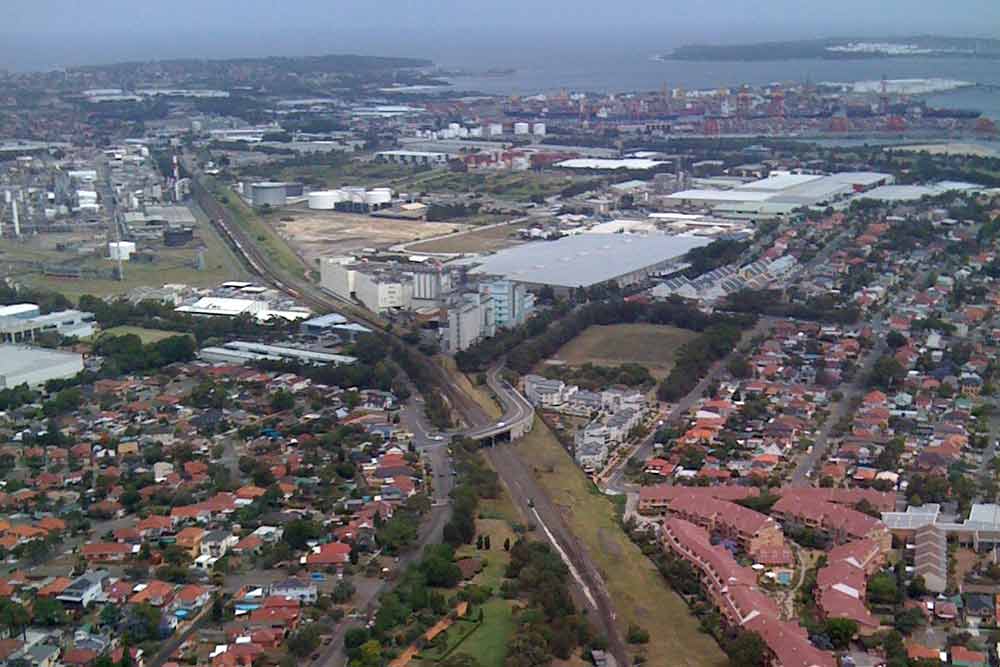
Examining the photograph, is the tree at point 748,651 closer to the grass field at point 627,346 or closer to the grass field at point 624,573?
the grass field at point 624,573

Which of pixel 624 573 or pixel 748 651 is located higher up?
pixel 748 651

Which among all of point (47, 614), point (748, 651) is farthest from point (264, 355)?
point (748, 651)

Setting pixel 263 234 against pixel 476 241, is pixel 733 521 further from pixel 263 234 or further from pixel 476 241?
pixel 263 234

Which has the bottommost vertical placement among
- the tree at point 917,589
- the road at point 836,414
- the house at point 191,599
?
the road at point 836,414

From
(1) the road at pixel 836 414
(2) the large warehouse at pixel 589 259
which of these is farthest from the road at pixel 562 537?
(2) the large warehouse at pixel 589 259

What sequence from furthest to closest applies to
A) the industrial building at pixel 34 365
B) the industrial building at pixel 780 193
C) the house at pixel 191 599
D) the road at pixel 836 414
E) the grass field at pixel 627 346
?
the industrial building at pixel 780 193
the grass field at pixel 627 346
the industrial building at pixel 34 365
the road at pixel 836 414
the house at pixel 191 599

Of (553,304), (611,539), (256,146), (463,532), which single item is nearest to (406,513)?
(463,532)
